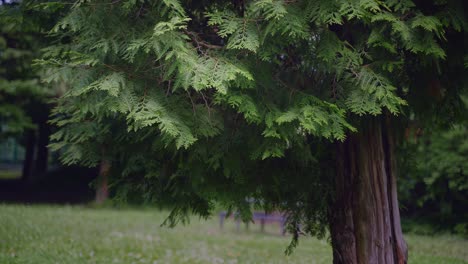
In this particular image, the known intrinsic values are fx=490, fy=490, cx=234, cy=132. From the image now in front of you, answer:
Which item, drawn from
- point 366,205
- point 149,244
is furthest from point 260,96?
point 149,244

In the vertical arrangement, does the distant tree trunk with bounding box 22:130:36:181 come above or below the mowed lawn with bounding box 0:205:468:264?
above

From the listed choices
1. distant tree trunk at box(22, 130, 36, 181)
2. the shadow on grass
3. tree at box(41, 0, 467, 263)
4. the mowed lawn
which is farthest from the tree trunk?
distant tree trunk at box(22, 130, 36, 181)

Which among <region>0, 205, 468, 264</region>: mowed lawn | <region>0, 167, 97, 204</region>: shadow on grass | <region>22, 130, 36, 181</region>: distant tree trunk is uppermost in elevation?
<region>22, 130, 36, 181</region>: distant tree trunk

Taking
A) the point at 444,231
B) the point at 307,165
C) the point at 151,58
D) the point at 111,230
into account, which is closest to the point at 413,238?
the point at 444,231

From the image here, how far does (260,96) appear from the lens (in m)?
3.90

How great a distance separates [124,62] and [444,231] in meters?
11.3

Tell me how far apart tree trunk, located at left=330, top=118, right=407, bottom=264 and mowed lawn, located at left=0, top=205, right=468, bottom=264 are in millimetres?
3080

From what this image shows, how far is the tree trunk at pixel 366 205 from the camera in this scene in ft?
15.8

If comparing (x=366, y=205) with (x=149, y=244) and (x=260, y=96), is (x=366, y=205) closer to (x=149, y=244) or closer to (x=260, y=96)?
(x=260, y=96)

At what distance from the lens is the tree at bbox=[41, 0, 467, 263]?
11.7 feet

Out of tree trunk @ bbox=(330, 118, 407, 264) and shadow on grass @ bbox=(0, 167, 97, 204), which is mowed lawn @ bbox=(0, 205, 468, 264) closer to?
tree trunk @ bbox=(330, 118, 407, 264)

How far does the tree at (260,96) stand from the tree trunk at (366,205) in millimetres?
12

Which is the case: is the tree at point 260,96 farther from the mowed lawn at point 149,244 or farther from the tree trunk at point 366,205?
the mowed lawn at point 149,244

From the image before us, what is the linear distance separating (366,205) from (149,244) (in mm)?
5805
